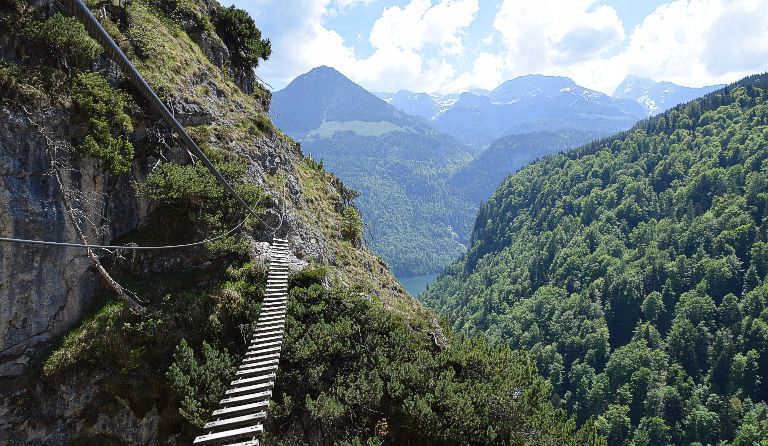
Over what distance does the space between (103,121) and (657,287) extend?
5416 inches

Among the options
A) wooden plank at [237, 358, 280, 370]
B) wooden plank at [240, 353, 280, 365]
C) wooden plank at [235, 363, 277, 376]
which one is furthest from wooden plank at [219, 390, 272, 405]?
wooden plank at [240, 353, 280, 365]

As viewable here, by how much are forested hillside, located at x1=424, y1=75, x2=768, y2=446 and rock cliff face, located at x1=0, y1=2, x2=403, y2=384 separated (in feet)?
134

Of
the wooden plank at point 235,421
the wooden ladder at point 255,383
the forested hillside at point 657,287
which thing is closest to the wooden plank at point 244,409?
the wooden ladder at point 255,383

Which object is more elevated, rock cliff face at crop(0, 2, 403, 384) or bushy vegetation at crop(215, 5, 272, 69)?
bushy vegetation at crop(215, 5, 272, 69)

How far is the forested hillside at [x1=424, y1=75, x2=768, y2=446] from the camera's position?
8350cm

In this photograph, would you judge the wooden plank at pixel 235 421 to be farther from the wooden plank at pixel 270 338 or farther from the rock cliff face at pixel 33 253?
A: the rock cliff face at pixel 33 253

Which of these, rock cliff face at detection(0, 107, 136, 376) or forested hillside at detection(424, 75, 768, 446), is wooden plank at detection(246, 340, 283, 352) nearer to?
rock cliff face at detection(0, 107, 136, 376)

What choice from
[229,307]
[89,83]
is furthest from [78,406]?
[89,83]

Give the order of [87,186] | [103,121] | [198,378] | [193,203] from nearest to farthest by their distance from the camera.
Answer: [198,378] < [87,186] < [103,121] < [193,203]

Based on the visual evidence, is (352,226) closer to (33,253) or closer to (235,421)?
(33,253)

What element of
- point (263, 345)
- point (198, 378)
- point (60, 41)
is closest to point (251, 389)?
point (263, 345)

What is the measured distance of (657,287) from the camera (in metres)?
120

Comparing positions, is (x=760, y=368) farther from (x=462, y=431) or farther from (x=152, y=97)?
(x=152, y=97)

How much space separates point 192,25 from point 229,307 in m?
21.4
